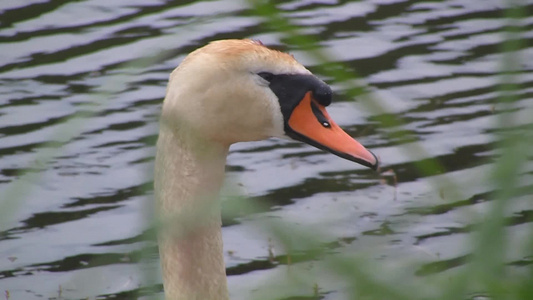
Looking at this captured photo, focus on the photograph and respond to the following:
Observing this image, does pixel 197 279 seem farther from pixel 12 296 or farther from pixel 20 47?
pixel 20 47

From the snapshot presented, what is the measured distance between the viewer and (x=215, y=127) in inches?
166

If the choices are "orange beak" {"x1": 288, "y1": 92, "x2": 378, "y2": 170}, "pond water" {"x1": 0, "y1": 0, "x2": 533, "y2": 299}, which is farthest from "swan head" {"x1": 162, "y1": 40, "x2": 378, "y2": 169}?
"pond water" {"x1": 0, "y1": 0, "x2": 533, "y2": 299}

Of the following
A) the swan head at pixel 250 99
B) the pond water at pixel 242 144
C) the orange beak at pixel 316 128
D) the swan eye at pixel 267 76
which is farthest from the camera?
the pond water at pixel 242 144

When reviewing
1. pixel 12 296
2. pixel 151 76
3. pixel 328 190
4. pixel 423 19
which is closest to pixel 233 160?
pixel 328 190

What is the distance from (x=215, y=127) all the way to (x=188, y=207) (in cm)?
29

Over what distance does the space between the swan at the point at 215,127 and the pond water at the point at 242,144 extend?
2.18 feet

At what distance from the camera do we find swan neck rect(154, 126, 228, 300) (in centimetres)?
417

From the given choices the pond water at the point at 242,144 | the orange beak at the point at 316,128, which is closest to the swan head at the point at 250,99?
the orange beak at the point at 316,128

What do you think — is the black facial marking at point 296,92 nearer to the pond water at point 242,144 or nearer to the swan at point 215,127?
the swan at point 215,127

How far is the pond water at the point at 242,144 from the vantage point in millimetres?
6188

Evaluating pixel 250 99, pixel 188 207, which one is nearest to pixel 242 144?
pixel 250 99

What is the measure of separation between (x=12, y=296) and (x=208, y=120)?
2094 millimetres

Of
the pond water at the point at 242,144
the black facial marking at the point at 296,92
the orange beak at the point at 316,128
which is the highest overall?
the black facial marking at the point at 296,92

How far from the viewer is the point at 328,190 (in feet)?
22.6
